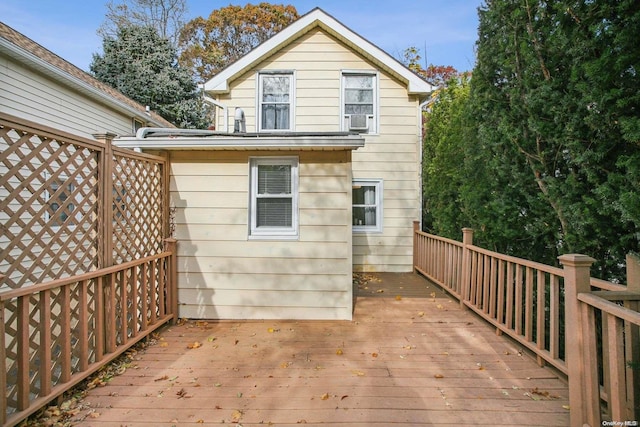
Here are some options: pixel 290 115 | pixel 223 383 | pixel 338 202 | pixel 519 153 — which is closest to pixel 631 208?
pixel 519 153

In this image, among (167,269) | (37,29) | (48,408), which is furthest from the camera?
(37,29)

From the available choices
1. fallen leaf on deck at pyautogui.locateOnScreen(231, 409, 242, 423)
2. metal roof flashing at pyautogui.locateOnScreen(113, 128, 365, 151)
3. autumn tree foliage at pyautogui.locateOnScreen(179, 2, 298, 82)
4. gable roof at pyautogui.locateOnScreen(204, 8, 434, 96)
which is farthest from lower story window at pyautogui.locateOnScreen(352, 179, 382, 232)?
autumn tree foliage at pyautogui.locateOnScreen(179, 2, 298, 82)

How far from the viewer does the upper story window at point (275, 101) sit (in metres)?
8.54

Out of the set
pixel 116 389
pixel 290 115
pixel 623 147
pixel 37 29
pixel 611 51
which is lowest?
pixel 116 389

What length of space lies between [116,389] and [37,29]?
18.4 m

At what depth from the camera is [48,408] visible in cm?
275

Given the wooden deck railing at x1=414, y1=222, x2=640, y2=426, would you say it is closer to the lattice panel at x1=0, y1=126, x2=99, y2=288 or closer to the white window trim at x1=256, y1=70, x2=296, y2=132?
the lattice panel at x1=0, y1=126, x2=99, y2=288

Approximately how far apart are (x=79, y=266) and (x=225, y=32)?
76.7 ft

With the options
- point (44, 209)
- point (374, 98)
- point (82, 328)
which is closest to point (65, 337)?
point (82, 328)

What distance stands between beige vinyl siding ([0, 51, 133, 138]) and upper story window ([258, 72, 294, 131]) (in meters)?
4.60

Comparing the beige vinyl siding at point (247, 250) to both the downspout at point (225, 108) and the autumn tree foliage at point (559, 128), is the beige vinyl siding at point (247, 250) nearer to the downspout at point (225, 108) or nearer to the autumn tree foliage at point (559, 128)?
the autumn tree foliage at point (559, 128)

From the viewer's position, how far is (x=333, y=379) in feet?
10.5

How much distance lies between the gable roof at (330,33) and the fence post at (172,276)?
4978 millimetres

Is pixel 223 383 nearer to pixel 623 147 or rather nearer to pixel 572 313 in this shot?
pixel 572 313
